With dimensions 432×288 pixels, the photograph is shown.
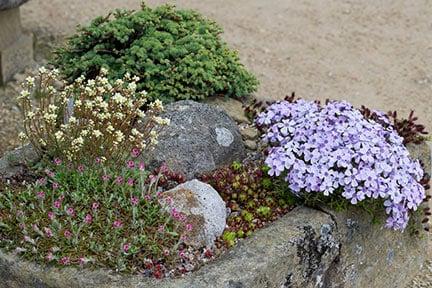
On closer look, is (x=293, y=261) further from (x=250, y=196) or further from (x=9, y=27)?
(x=9, y=27)

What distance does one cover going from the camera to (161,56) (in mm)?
4613

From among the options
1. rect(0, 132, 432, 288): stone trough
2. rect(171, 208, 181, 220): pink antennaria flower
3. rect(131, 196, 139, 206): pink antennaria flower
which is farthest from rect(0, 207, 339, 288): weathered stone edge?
rect(131, 196, 139, 206): pink antennaria flower

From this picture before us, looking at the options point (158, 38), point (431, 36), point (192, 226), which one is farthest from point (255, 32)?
point (192, 226)

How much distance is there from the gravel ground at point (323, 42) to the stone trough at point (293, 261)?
226 cm

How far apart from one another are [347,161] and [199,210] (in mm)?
684

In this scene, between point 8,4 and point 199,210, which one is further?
point 8,4

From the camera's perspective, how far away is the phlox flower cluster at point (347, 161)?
3.70 meters

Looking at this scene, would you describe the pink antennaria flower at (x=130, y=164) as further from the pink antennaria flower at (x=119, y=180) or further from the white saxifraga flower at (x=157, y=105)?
the white saxifraga flower at (x=157, y=105)

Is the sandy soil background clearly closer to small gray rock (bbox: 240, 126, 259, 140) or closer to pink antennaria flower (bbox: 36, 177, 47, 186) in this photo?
small gray rock (bbox: 240, 126, 259, 140)

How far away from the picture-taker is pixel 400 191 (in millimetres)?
3783

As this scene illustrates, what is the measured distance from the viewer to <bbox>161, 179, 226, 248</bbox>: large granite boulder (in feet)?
11.6

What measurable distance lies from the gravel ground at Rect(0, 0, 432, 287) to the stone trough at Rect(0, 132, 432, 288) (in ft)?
7.40

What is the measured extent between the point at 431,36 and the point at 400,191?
4049 mm

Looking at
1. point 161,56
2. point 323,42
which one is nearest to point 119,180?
point 161,56
